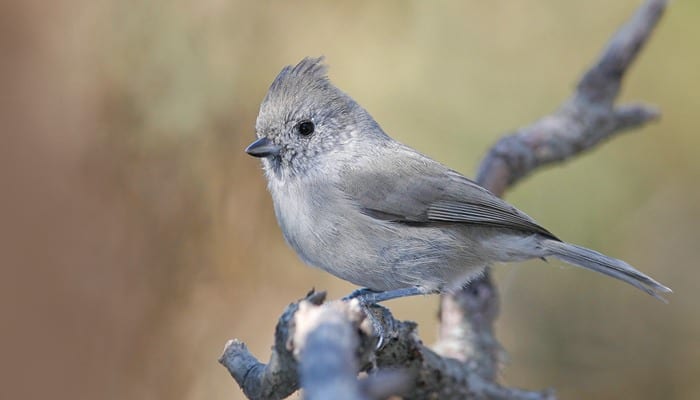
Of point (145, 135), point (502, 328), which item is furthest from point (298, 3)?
point (502, 328)

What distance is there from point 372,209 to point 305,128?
1.55ft

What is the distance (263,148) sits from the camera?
330 cm

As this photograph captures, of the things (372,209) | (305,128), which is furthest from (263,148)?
(372,209)

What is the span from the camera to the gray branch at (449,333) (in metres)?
1.50

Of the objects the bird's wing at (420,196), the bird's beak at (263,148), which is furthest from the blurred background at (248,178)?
the bird's beak at (263,148)

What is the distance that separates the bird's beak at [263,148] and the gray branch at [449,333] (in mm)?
858

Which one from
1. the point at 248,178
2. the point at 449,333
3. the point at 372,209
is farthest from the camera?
the point at 248,178

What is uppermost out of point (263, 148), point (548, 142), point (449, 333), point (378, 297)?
point (548, 142)

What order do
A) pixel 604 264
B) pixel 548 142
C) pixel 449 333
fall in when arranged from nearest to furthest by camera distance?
1. pixel 604 264
2. pixel 449 333
3. pixel 548 142

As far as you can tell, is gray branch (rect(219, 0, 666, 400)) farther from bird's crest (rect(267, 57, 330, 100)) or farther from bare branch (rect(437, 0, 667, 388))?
bird's crest (rect(267, 57, 330, 100))

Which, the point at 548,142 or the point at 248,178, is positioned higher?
the point at 248,178

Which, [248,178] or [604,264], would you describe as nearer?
[604,264]

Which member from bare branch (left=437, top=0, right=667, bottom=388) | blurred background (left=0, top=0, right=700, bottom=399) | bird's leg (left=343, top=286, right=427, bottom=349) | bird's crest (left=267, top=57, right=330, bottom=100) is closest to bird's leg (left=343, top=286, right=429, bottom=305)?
bird's leg (left=343, top=286, right=427, bottom=349)

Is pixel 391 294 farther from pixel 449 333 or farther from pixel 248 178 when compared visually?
pixel 248 178
